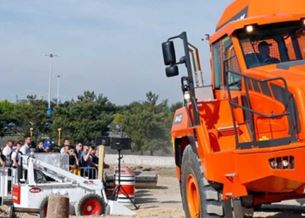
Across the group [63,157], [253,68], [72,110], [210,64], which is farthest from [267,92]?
[72,110]

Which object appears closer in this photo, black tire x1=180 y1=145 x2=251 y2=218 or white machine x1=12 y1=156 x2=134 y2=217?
black tire x1=180 y1=145 x2=251 y2=218

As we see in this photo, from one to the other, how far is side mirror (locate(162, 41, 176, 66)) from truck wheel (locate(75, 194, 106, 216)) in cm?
778

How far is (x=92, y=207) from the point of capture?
52.6 ft

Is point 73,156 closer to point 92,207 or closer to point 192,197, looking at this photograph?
point 92,207

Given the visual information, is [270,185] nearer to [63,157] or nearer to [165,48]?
[165,48]

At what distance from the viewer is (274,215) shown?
12852 millimetres

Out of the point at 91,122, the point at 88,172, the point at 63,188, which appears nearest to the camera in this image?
the point at 63,188

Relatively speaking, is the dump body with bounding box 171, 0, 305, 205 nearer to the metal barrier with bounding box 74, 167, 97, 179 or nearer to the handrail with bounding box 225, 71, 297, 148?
the handrail with bounding box 225, 71, 297, 148

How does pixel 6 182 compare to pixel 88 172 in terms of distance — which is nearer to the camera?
pixel 6 182

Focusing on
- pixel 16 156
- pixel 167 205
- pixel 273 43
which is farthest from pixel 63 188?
pixel 273 43

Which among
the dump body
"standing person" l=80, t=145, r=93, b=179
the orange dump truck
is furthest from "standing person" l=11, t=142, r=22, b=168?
the dump body

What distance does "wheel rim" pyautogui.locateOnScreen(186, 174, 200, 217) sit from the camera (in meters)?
9.64

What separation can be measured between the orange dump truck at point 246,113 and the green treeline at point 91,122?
43.0m

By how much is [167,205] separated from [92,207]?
3.01 meters
